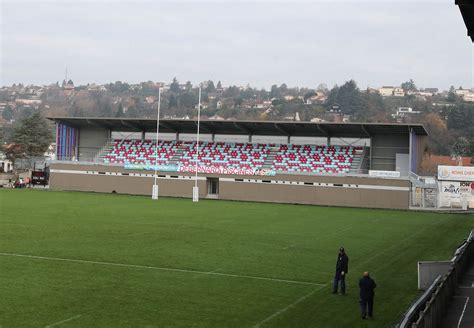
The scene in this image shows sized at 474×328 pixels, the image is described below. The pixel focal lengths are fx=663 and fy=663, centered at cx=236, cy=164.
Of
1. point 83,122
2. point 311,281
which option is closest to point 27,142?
point 83,122

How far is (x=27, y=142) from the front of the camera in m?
110

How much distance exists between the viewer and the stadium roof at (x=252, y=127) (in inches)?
2820

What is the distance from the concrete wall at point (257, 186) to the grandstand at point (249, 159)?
0.10 meters

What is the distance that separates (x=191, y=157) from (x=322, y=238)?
44.4 meters

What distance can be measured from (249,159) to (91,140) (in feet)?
70.0

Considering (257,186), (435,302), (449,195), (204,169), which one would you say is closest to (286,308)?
(435,302)

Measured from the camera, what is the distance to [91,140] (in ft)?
276

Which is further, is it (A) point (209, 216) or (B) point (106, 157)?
(B) point (106, 157)

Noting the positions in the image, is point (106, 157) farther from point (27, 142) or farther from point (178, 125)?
point (27, 142)

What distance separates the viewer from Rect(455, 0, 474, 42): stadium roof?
48.7 ft

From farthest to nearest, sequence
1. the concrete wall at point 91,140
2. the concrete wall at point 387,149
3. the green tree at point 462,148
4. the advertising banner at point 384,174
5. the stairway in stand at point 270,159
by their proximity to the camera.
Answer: the green tree at point 462,148, the concrete wall at point 91,140, the stairway in stand at point 270,159, the concrete wall at point 387,149, the advertising banner at point 384,174

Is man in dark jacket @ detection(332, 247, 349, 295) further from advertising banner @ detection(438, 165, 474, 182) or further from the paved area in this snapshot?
advertising banner @ detection(438, 165, 474, 182)

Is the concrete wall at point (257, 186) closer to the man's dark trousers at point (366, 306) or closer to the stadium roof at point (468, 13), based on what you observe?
the stadium roof at point (468, 13)

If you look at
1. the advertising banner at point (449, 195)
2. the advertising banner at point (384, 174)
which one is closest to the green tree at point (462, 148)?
the advertising banner at point (449, 195)
